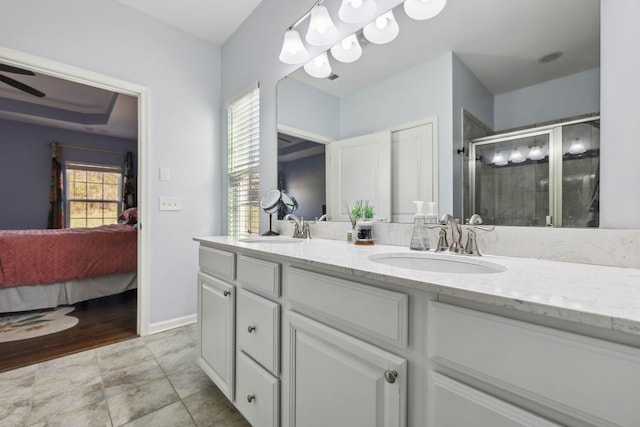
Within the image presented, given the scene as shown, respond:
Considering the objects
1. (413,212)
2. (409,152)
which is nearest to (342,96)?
(409,152)

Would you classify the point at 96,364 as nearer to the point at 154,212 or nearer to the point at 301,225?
the point at 154,212

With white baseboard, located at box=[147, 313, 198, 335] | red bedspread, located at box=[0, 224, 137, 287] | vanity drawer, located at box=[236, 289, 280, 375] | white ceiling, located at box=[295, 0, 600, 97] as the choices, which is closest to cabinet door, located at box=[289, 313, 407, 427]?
vanity drawer, located at box=[236, 289, 280, 375]

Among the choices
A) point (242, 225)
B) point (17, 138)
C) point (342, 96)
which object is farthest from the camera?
point (17, 138)

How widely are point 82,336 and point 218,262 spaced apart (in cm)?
173

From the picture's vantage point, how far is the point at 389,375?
69 centimetres

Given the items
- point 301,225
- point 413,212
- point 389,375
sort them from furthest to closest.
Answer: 1. point 301,225
2. point 413,212
3. point 389,375

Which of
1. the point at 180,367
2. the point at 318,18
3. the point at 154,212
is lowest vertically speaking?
the point at 180,367

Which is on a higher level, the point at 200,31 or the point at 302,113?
the point at 200,31

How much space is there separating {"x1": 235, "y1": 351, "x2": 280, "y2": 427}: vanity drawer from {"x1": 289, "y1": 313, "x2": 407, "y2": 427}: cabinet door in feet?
0.35

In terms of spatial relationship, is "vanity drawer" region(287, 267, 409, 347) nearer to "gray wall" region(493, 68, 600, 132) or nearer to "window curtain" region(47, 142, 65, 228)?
"gray wall" region(493, 68, 600, 132)

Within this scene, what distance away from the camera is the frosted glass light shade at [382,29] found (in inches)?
54.1

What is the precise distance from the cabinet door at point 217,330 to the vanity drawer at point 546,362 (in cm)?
104

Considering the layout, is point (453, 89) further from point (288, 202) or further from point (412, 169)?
point (288, 202)

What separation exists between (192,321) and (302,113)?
6.74 feet
